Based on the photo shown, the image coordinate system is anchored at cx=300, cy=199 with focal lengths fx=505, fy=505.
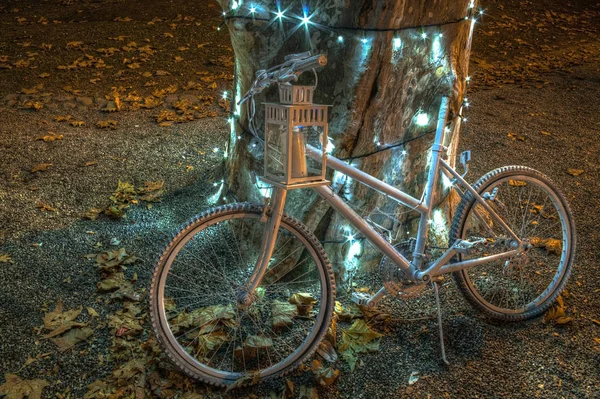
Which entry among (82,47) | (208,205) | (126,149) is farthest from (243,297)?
(82,47)

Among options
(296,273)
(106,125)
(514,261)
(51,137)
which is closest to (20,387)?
(296,273)

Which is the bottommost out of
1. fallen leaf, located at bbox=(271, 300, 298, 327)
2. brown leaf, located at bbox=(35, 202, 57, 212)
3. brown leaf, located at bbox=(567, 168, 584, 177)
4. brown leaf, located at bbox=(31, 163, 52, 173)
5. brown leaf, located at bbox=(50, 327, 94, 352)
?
brown leaf, located at bbox=(50, 327, 94, 352)

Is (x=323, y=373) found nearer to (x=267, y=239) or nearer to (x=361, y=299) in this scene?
(x=361, y=299)

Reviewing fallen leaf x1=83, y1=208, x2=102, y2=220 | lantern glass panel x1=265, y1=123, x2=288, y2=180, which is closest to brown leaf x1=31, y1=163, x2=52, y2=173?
fallen leaf x1=83, y1=208, x2=102, y2=220

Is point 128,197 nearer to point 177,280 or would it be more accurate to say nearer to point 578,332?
point 177,280

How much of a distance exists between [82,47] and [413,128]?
7.19m

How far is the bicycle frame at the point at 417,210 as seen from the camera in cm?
254

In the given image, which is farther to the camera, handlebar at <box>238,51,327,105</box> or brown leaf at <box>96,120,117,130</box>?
brown leaf at <box>96,120,117,130</box>

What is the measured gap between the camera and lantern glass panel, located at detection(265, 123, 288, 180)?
7.79ft

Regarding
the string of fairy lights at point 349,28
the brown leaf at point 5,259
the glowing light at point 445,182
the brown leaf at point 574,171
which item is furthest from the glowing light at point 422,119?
the brown leaf at point 5,259

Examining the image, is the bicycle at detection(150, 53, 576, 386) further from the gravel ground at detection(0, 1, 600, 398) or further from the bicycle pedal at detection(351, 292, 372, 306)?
the gravel ground at detection(0, 1, 600, 398)

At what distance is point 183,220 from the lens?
4.18 meters

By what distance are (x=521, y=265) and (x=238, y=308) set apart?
6.09ft

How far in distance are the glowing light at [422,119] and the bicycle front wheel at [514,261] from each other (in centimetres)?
57
